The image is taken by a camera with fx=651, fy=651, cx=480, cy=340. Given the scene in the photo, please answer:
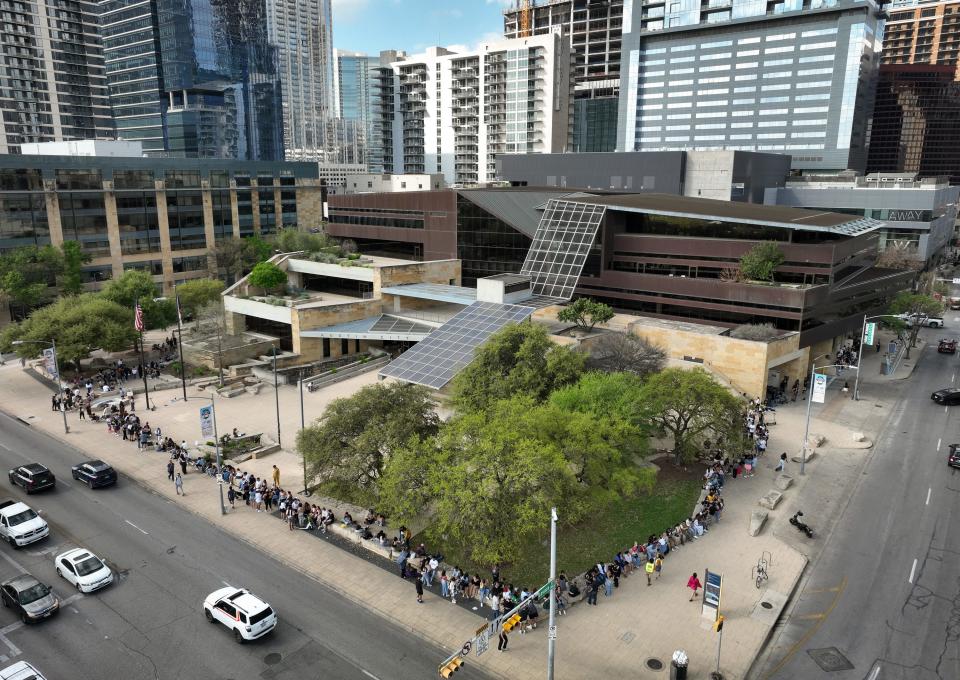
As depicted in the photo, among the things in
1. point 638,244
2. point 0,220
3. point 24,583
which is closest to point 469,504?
point 24,583

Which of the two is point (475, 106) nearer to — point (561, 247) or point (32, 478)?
point (561, 247)

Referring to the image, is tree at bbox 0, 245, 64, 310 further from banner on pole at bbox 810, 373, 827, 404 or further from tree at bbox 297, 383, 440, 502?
banner on pole at bbox 810, 373, 827, 404

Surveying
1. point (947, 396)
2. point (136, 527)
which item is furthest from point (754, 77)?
point (136, 527)

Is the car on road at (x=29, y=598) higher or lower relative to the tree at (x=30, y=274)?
lower

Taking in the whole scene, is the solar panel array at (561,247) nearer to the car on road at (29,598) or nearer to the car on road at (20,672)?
the car on road at (29,598)

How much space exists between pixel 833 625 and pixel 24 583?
3075 centimetres

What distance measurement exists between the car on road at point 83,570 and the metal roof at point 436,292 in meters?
40.1

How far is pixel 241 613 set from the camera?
75.6ft

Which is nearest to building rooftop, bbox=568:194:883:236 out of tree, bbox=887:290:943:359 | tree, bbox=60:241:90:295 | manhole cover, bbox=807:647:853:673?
tree, bbox=887:290:943:359

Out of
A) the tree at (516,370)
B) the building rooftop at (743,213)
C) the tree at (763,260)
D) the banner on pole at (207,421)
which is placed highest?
the building rooftop at (743,213)

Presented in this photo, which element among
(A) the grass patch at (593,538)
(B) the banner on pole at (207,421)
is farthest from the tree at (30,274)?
(A) the grass patch at (593,538)

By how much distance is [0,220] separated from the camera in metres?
77.3

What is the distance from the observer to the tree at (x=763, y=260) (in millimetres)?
54344

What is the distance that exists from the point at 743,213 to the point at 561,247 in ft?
54.1
